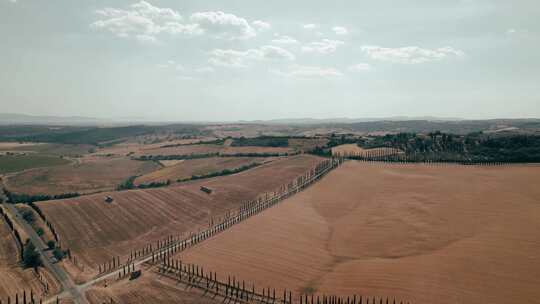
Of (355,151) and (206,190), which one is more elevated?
(355,151)

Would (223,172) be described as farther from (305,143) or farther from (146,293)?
(146,293)

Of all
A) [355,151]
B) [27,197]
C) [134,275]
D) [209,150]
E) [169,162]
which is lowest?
[134,275]

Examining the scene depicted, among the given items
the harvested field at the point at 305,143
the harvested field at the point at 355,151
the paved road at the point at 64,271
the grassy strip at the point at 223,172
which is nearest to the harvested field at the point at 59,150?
the grassy strip at the point at 223,172

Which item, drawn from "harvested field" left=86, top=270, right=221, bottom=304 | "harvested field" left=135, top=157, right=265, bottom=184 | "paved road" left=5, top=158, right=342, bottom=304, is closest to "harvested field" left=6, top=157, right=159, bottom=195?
"harvested field" left=135, top=157, right=265, bottom=184

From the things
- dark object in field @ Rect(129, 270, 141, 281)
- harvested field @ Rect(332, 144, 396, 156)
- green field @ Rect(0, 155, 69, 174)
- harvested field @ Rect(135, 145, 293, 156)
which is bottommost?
dark object in field @ Rect(129, 270, 141, 281)

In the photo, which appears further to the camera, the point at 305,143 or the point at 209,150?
the point at 305,143

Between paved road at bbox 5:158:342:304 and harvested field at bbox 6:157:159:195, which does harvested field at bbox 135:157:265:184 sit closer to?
harvested field at bbox 6:157:159:195

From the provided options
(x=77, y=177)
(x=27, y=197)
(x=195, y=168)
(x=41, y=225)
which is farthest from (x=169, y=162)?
(x=41, y=225)
